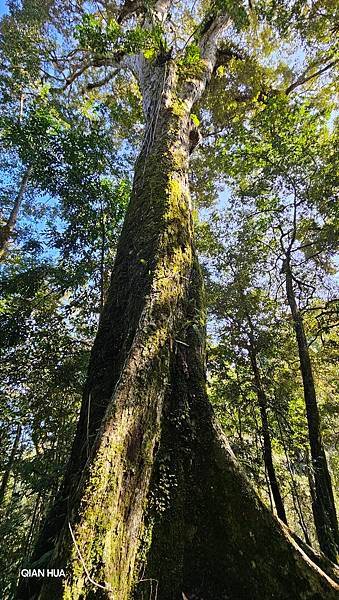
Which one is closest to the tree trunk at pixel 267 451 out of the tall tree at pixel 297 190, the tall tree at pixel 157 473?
the tall tree at pixel 297 190

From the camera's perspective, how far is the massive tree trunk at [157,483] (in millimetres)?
1462

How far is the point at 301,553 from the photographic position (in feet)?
6.64

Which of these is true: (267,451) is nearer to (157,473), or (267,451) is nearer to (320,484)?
(320,484)

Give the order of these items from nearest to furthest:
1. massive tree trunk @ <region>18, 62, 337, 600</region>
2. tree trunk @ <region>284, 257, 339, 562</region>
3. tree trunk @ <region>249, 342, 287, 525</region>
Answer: massive tree trunk @ <region>18, 62, 337, 600</region>, tree trunk @ <region>284, 257, 339, 562</region>, tree trunk @ <region>249, 342, 287, 525</region>

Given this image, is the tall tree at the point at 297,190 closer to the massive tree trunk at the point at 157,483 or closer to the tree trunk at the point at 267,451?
the tree trunk at the point at 267,451

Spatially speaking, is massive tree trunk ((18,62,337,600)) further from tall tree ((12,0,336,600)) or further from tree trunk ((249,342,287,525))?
tree trunk ((249,342,287,525))

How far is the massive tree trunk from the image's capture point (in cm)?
146

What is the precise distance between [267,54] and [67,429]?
1132 cm

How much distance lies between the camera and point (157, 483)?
206cm

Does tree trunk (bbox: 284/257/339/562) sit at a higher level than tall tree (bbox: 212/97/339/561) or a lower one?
lower

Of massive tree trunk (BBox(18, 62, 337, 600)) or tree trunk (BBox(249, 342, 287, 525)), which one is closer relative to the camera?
massive tree trunk (BBox(18, 62, 337, 600))

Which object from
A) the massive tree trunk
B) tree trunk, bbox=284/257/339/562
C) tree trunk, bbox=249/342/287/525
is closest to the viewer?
the massive tree trunk

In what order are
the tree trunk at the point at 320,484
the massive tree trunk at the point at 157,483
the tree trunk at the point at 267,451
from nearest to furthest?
1. the massive tree trunk at the point at 157,483
2. the tree trunk at the point at 320,484
3. the tree trunk at the point at 267,451

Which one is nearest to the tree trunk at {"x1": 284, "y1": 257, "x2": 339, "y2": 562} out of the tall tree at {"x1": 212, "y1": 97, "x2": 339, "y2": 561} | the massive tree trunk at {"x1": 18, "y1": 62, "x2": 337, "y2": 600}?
the tall tree at {"x1": 212, "y1": 97, "x2": 339, "y2": 561}
